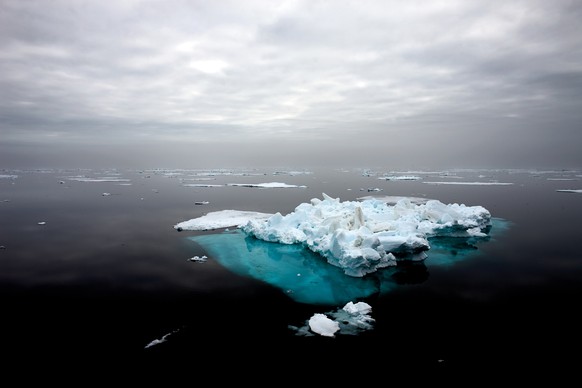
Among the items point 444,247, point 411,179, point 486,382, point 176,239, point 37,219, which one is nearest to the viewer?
point 486,382

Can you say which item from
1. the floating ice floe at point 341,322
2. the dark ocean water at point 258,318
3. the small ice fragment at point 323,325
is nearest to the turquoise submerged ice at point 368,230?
the dark ocean water at point 258,318

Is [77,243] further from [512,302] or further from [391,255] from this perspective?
[512,302]

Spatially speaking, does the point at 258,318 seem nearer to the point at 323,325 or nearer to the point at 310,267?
the point at 323,325

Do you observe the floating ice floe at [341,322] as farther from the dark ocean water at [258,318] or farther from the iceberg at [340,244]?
the iceberg at [340,244]

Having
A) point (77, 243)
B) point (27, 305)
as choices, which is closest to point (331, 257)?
point (27, 305)

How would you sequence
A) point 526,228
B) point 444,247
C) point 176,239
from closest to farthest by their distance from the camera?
point 444,247 → point 176,239 → point 526,228

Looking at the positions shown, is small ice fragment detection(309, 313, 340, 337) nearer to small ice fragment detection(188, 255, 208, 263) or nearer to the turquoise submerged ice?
→ the turquoise submerged ice

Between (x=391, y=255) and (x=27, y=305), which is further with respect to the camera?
(x=391, y=255)
